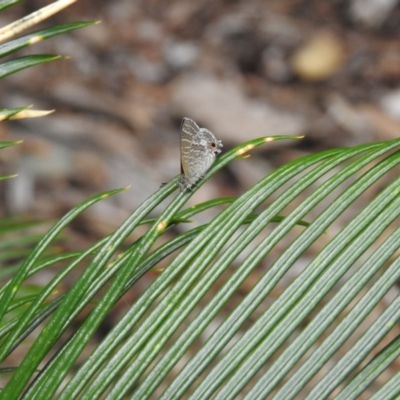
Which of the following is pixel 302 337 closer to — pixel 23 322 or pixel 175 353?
pixel 175 353

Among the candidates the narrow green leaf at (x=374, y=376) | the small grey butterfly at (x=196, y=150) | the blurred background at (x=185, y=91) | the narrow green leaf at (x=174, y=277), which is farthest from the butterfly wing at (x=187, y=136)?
the blurred background at (x=185, y=91)

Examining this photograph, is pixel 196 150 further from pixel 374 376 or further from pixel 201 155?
pixel 374 376

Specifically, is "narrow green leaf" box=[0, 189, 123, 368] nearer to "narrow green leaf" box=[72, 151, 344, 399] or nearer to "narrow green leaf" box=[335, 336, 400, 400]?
"narrow green leaf" box=[72, 151, 344, 399]

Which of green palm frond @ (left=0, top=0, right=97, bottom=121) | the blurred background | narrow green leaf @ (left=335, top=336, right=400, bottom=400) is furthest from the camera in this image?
the blurred background

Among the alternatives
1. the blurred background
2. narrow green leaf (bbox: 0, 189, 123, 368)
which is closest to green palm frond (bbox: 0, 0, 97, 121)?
narrow green leaf (bbox: 0, 189, 123, 368)

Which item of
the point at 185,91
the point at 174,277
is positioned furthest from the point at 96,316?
the point at 185,91

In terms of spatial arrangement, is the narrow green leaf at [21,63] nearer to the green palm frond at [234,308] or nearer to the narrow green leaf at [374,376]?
the green palm frond at [234,308]
